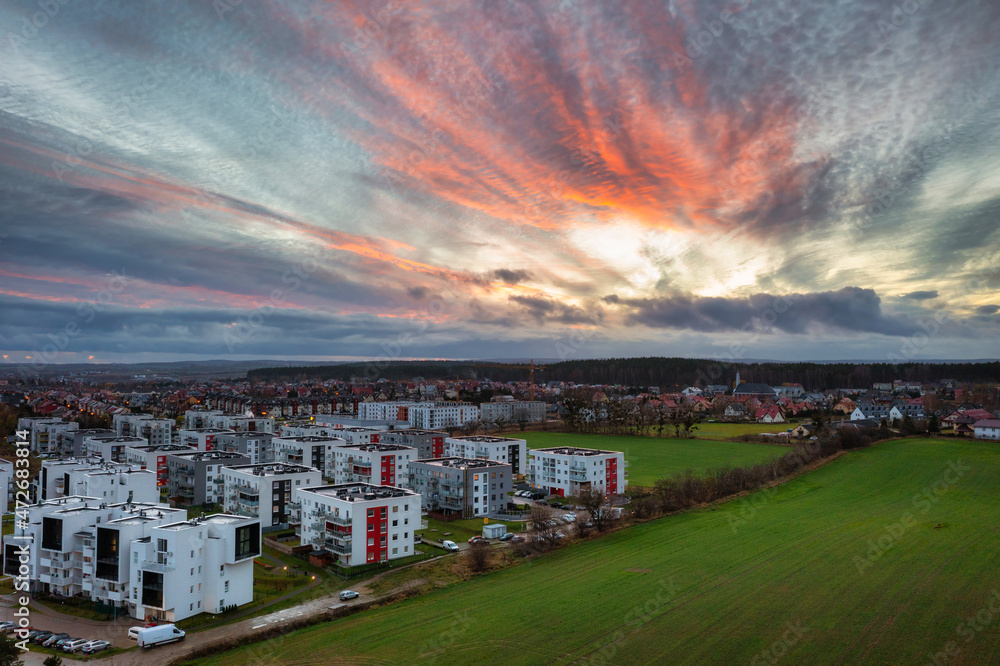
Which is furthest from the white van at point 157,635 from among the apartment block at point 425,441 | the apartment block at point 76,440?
the apartment block at point 76,440

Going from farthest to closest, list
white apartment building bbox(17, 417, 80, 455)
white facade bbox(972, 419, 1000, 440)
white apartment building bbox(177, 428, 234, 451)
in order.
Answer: white apartment building bbox(17, 417, 80, 455) < white facade bbox(972, 419, 1000, 440) < white apartment building bbox(177, 428, 234, 451)

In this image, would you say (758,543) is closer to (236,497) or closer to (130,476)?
(236,497)

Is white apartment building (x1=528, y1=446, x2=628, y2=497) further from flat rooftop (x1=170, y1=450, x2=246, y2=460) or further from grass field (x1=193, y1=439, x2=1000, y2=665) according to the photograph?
flat rooftop (x1=170, y1=450, x2=246, y2=460)

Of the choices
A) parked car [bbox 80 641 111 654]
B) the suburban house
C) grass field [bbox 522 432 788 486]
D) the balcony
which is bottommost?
parked car [bbox 80 641 111 654]

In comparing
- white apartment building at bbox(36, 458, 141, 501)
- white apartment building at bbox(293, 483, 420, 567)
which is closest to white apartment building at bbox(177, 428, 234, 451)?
white apartment building at bbox(36, 458, 141, 501)

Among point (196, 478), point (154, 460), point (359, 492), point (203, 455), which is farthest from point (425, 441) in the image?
point (359, 492)

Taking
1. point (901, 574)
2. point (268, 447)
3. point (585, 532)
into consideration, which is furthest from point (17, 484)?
point (901, 574)
